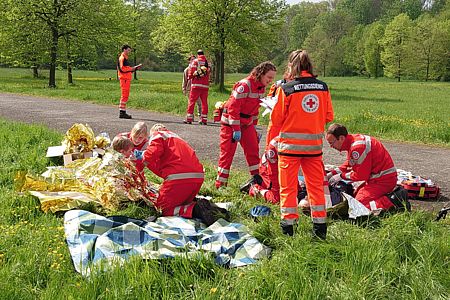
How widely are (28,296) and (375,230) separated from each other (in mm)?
3189

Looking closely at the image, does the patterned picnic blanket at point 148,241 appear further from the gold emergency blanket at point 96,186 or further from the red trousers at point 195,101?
the red trousers at point 195,101

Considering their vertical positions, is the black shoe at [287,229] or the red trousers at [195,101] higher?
the red trousers at [195,101]

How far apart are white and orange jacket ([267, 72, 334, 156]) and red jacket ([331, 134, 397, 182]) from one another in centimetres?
107

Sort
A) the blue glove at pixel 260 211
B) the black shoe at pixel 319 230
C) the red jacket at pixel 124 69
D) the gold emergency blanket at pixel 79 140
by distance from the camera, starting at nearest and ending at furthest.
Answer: the black shoe at pixel 319 230 → the blue glove at pixel 260 211 → the gold emergency blanket at pixel 79 140 → the red jacket at pixel 124 69

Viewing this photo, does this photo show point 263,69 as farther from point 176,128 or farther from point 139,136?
point 176,128

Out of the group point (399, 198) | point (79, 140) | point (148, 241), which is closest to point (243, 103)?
point (399, 198)

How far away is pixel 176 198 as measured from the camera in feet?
17.5

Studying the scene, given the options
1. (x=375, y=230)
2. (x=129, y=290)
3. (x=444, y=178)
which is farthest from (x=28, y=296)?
(x=444, y=178)

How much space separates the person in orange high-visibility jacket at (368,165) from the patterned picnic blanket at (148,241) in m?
1.70

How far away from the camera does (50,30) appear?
27594 millimetres

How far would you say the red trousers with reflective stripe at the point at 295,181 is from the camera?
4.66m

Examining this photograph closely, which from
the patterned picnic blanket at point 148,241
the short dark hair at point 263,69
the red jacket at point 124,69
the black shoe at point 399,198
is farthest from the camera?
the red jacket at point 124,69

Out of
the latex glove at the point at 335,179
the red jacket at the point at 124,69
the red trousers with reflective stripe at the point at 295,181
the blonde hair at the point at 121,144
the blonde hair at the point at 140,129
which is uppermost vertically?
the red jacket at the point at 124,69

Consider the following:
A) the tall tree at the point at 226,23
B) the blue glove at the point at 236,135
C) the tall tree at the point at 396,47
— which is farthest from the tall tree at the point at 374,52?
the blue glove at the point at 236,135
